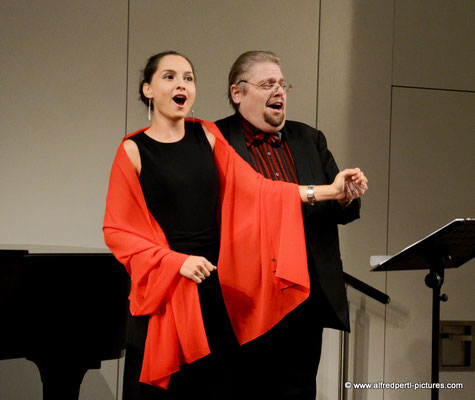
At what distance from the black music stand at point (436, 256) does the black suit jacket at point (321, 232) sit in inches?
9.5

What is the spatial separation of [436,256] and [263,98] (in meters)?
0.90

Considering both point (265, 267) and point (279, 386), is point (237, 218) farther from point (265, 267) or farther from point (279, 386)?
point (279, 386)

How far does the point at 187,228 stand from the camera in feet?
6.06

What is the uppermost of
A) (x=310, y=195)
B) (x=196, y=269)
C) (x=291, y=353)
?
(x=310, y=195)

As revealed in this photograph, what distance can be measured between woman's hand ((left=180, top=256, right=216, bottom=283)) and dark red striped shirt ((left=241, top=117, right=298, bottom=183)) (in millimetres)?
537

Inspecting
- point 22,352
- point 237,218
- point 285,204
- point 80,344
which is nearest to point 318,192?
point 285,204

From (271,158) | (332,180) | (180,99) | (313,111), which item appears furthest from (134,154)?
(313,111)

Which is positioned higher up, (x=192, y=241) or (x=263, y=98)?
→ (x=263, y=98)

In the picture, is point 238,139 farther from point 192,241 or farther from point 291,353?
point 291,353

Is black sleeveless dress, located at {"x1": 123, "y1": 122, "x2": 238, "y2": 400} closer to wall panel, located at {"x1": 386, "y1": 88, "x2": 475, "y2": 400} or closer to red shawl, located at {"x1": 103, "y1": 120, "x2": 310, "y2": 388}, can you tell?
red shawl, located at {"x1": 103, "y1": 120, "x2": 310, "y2": 388}

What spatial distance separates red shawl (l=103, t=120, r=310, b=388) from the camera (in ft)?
5.73

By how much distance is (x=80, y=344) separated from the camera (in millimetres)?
2297

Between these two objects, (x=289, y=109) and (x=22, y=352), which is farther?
(x=289, y=109)

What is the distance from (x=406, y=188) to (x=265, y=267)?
1.93m
